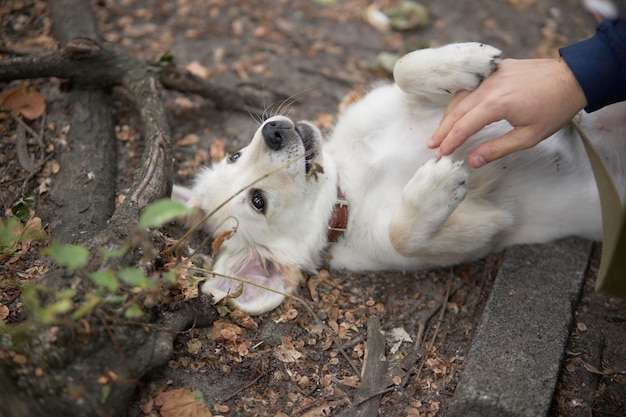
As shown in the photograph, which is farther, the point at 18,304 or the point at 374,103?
the point at 374,103

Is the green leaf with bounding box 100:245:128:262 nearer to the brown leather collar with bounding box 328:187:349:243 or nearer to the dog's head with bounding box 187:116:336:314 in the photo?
the dog's head with bounding box 187:116:336:314

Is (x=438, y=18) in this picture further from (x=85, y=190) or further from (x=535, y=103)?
(x=85, y=190)

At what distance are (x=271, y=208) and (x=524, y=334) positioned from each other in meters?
1.27

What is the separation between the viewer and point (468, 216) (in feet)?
9.06

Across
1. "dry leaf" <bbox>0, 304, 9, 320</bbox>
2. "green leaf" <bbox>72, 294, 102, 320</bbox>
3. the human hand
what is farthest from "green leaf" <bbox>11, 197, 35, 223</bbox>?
the human hand

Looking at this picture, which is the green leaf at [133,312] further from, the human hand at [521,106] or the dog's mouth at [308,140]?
the human hand at [521,106]

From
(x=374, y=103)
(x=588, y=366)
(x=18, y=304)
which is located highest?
(x=374, y=103)

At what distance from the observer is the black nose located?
2.78 m

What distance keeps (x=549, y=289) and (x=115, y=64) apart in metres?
2.51

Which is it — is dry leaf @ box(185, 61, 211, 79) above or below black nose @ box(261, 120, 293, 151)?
below

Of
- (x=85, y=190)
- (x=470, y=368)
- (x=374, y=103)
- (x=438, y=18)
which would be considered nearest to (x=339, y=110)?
(x=374, y=103)

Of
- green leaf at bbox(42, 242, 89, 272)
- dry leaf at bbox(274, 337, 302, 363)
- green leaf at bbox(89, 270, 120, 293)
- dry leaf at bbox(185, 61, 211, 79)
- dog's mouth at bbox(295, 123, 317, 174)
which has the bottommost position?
dry leaf at bbox(274, 337, 302, 363)

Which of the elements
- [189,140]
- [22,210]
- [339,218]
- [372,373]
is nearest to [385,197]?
[339,218]

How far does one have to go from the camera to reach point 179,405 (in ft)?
7.50
